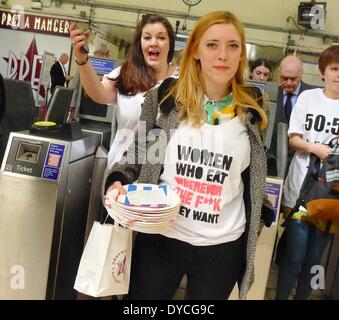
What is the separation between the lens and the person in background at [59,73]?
106 inches

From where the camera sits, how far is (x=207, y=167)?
112cm

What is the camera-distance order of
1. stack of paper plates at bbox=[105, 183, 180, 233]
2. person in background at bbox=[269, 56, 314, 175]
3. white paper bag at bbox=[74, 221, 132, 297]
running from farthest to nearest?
person in background at bbox=[269, 56, 314, 175] < white paper bag at bbox=[74, 221, 132, 297] < stack of paper plates at bbox=[105, 183, 180, 233]

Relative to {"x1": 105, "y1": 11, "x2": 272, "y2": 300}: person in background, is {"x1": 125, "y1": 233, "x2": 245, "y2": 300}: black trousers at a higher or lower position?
lower

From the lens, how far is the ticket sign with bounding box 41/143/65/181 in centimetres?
170

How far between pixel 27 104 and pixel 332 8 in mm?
2768

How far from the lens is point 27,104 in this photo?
2.65 meters

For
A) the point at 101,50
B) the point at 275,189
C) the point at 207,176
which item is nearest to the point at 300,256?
the point at 275,189

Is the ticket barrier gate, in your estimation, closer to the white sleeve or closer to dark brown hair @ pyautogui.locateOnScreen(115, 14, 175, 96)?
dark brown hair @ pyautogui.locateOnScreen(115, 14, 175, 96)

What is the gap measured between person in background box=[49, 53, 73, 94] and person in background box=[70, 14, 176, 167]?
0.97 m

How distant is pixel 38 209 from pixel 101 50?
1.55 meters

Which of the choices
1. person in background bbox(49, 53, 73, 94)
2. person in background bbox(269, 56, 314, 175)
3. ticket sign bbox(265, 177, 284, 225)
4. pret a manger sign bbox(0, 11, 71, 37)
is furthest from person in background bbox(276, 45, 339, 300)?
pret a manger sign bbox(0, 11, 71, 37)

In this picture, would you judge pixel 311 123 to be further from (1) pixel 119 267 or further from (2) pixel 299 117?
(1) pixel 119 267

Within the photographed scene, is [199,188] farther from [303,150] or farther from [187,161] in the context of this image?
[303,150]

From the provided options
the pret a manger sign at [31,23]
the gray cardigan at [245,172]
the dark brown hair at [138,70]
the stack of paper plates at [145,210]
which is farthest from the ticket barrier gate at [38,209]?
the pret a manger sign at [31,23]
